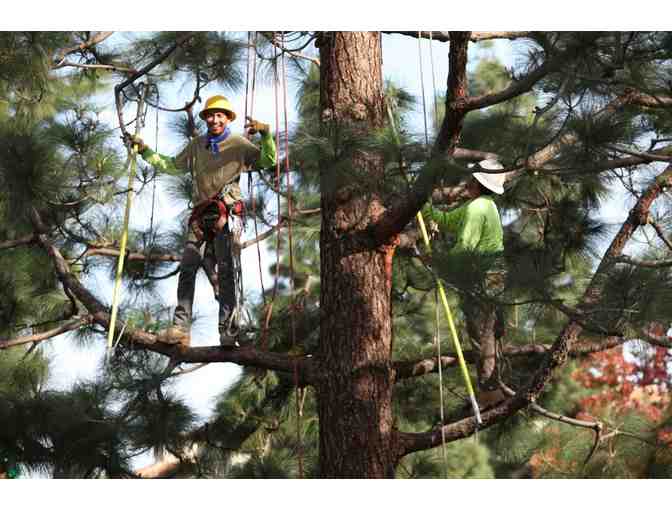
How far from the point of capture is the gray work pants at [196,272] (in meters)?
3.96

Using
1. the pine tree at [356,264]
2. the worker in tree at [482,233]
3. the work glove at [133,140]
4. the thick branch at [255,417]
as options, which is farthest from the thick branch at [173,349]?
the thick branch at [255,417]

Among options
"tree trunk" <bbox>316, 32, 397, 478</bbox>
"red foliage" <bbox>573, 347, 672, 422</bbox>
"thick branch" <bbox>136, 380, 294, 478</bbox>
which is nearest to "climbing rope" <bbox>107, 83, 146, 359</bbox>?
"tree trunk" <bbox>316, 32, 397, 478</bbox>

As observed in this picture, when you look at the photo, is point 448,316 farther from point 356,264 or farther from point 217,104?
point 217,104

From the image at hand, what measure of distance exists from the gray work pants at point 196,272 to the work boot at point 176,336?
0.10ft

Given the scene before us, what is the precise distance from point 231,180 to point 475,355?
1024mm

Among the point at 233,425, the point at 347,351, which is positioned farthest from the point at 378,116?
the point at 233,425

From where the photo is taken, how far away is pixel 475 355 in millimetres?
4066

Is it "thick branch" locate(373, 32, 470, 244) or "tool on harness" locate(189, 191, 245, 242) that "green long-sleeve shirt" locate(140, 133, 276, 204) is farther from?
"thick branch" locate(373, 32, 470, 244)

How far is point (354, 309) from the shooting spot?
373 cm

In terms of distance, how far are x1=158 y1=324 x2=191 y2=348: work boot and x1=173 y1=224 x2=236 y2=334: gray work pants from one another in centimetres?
3

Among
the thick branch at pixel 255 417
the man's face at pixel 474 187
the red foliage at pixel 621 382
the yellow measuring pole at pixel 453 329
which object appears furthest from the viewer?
the red foliage at pixel 621 382

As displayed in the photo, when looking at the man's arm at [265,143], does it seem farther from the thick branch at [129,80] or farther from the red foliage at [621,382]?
the red foliage at [621,382]

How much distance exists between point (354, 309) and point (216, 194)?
2.30 ft
